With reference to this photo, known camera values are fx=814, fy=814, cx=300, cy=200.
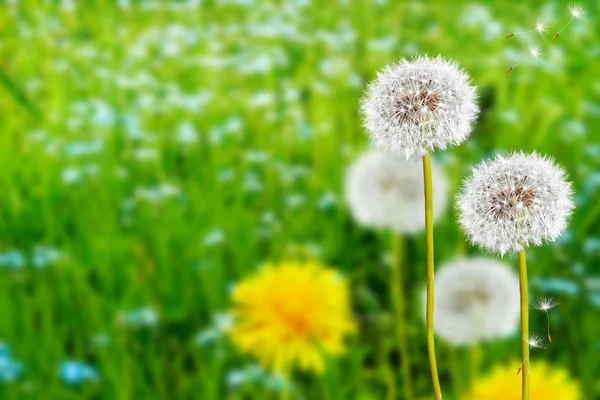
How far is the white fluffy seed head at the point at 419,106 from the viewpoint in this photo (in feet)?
0.86

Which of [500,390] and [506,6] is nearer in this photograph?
[500,390]

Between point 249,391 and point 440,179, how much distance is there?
397mm

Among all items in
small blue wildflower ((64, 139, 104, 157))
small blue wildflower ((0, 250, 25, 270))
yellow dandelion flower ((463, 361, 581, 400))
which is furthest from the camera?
small blue wildflower ((64, 139, 104, 157))

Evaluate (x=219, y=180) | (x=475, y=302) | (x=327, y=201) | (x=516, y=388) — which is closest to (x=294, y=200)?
(x=327, y=201)

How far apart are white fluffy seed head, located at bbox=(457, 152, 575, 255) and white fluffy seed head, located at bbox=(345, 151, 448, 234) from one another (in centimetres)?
72

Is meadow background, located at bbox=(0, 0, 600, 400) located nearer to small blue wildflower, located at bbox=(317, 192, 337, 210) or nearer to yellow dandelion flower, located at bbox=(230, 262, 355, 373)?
small blue wildflower, located at bbox=(317, 192, 337, 210)

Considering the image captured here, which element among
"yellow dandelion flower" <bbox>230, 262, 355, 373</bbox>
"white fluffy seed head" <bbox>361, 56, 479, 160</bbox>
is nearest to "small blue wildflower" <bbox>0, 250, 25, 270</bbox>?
"yellow dandelion flower" <bbox>230, 262, 355, 373</bbox>

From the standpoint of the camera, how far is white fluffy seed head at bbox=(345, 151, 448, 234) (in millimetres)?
1018

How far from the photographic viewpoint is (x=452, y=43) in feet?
7.30

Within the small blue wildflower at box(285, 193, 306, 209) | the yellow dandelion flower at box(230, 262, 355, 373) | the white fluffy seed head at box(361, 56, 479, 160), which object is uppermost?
the small blue wildflower at box(285, 193, 306, 209)

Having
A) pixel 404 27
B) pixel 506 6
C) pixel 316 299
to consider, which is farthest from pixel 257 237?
pixel 506 6

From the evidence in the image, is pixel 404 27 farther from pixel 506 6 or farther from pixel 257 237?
pixel 257 237

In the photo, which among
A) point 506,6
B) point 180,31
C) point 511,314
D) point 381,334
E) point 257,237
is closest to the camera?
point 511,314

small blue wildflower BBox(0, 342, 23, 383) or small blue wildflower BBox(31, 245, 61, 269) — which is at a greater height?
small blue wildflower BBox(31, 245, 61, 269)
